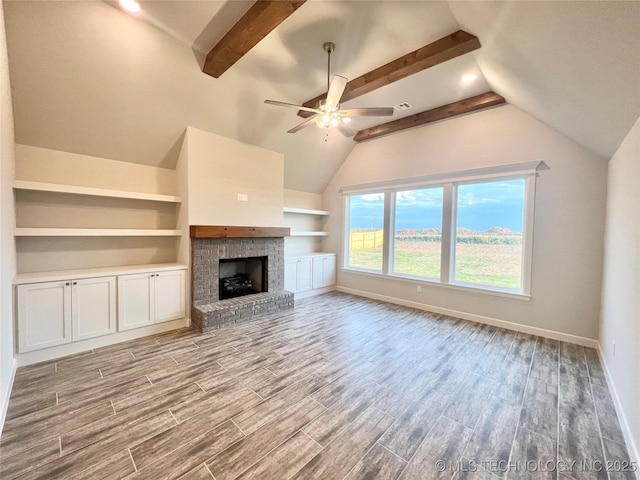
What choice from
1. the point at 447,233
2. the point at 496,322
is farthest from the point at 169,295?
the point at 496,322

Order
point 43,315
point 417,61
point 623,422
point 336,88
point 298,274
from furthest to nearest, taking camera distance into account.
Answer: point 298,274 → point 417,61 → point 43,315 → point 336,88 → point 623,422

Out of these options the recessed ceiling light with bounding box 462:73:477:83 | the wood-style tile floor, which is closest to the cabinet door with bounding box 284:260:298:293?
the wood-style tile floor

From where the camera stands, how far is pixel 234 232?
4.08 metres

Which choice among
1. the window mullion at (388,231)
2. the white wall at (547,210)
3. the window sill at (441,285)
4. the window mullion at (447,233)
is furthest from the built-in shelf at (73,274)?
the white wall at (547,210)

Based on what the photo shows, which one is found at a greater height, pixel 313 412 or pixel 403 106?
pixel 403 106

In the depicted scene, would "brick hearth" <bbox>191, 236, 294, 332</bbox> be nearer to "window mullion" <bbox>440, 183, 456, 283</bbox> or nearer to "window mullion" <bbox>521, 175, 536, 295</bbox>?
"window mullion" <bbox>440, 183, 456, 283</bbox>

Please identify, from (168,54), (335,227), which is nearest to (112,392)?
(168,54)

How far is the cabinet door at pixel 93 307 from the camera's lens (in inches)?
113

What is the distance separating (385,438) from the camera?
1.78 meters

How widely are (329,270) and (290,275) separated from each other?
114 cm

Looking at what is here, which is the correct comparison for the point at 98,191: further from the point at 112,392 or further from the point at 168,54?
the point at 112,392

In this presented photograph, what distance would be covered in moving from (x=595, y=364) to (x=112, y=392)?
4975 millimetres

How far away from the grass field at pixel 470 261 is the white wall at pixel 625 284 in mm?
1018

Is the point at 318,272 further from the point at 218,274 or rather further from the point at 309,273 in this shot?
the point at 218,274
